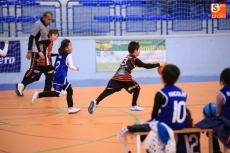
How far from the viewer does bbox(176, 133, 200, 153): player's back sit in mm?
4812

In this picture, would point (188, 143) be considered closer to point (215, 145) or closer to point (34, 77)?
point (215, 145)

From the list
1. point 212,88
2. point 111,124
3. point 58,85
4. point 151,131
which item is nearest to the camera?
point 151,131

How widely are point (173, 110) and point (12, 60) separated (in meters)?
12.3

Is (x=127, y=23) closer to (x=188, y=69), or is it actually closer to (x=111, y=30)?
(x=111, y=30)

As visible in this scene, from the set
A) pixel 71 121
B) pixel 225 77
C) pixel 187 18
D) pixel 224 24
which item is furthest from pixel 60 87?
pixel 224 24

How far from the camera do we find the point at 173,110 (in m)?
4.76

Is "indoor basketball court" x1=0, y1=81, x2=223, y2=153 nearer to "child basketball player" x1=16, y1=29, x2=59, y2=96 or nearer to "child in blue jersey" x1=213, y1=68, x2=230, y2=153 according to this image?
"child basketball player" x1=16, y1=29, x2=59, y2=96

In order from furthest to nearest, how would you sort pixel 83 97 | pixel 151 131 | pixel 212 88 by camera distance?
pixel 212 88 → pixel 83 97 → pixel 151 131

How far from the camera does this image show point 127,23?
18.1 m

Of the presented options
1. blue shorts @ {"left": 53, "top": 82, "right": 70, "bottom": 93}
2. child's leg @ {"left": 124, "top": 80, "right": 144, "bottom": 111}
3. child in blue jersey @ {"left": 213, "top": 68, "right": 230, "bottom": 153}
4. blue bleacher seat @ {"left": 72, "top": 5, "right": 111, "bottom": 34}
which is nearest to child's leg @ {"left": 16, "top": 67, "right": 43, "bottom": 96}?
blue shorts @ {"left": 53, "top": 82, "right": 70, "bottom": 93}

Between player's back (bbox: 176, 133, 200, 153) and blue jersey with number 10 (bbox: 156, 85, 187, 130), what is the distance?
12cm

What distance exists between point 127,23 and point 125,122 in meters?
10.5

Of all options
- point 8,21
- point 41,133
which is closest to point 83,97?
point 41,133

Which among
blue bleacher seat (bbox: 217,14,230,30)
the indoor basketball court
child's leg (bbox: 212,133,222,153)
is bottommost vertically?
the indoor basketball court
